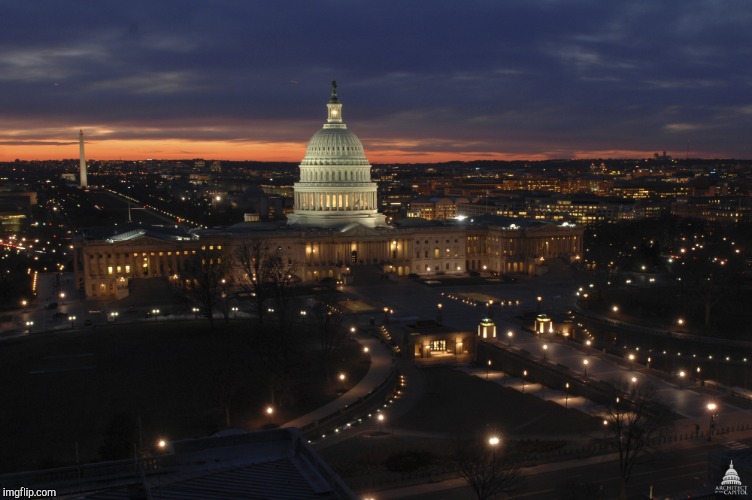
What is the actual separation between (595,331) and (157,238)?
162 feet

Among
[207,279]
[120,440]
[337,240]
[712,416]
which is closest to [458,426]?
[712,416]

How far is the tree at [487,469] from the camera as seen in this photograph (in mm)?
29384

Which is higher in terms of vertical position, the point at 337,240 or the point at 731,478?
the point at 337,240

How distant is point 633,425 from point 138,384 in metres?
29.3

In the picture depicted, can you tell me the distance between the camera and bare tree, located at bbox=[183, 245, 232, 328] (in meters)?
63.4

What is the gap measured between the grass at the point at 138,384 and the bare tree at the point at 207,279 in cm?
308

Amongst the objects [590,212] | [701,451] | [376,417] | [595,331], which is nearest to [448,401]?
[376,417]

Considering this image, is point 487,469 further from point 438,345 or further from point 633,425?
point 438,345

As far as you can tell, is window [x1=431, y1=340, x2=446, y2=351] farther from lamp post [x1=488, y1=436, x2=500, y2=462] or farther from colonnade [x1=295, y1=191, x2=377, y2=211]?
colonnade [x1=295, y1=191, x2=377, y2=211]

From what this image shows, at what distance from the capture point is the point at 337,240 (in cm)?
9856

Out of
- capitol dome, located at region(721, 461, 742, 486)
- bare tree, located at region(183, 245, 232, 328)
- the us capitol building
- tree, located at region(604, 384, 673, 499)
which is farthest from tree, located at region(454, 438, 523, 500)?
the us capitol building

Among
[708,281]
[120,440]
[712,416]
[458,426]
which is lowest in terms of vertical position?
[458,426]

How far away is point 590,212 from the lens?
17762 cm

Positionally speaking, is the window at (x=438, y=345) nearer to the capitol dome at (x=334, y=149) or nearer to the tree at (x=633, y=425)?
the tree at (x=633, y=425)
